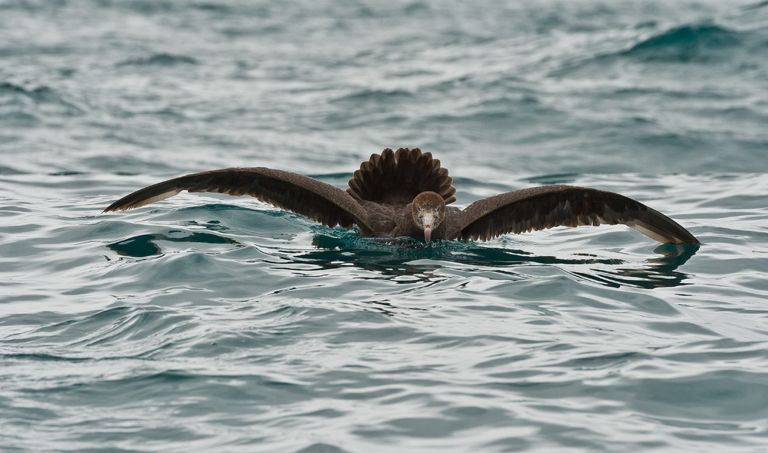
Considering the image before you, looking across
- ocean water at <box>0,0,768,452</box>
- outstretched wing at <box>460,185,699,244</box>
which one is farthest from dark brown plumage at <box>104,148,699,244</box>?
ocean water at <box>0,0,768,452</box>

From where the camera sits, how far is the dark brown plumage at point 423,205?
322 inches

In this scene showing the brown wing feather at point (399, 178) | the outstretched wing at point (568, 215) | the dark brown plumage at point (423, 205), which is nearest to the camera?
the dark brown plumage at point (423, 205)

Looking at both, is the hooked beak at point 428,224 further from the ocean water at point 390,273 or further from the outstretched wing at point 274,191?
the outstretched wing at point 274,191

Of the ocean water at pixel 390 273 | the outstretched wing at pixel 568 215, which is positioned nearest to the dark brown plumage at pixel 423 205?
the outstretched wing at pixel 568 215

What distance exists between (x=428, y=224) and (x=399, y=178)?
1.50 m

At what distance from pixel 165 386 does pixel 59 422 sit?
616 millimetres

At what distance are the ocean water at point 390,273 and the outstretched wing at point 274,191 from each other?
0.37 m

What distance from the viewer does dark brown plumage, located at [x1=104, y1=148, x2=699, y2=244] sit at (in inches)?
322

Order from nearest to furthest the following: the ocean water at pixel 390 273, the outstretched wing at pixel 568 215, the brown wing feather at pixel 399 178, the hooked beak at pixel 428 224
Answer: the ocean water at pixel 390 273, the hooked beak at pixel 428 224, the outstretched wing at pixel 568 215, the brown wing feather at pixel 399 178

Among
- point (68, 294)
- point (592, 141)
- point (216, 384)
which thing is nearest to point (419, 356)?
point (216, 384)

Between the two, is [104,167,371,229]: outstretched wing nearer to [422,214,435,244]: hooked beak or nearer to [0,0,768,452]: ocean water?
[0,0,768,452]: ocean water

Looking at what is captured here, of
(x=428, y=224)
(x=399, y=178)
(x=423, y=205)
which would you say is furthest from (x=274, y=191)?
(x=428, y=224)

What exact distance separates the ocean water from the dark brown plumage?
27 cm

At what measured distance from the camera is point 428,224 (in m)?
7.89
